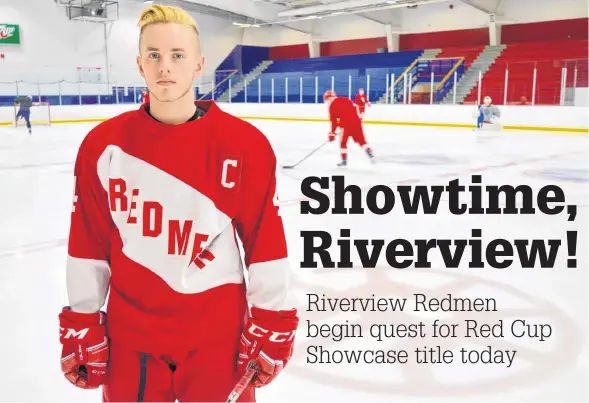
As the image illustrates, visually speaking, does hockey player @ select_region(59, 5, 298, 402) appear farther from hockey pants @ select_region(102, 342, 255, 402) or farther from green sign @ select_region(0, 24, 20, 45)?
green sign @ select_region(0, 24, 20, 45)

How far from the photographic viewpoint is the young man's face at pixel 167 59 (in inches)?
37.8

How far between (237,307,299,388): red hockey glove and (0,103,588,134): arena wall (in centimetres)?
1095

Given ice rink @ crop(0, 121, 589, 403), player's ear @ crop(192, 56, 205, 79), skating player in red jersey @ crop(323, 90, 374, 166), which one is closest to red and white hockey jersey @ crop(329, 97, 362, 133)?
skating player in red jersey @ crop(323, 90, 374, 166)

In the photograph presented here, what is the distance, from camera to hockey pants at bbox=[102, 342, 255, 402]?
1.01m

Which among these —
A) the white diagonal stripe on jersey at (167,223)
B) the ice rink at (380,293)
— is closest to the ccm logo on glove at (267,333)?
the white diagonal stripe on jersey at (167,223)

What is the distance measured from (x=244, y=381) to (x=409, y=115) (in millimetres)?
12840

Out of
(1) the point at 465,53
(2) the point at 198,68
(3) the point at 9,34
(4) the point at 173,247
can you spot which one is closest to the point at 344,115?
(2) the point at 198,68

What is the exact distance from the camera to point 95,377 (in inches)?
41.1

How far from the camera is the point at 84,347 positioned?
1.02 meters

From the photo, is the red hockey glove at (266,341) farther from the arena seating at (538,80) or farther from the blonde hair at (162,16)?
the arena seating at (538,80)

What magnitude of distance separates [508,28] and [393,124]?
6449mm

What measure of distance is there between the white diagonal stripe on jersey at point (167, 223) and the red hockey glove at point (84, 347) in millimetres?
152

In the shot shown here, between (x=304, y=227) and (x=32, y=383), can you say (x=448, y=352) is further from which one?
(x=304, y=227)

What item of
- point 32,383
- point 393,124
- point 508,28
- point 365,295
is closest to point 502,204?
point 365,295
